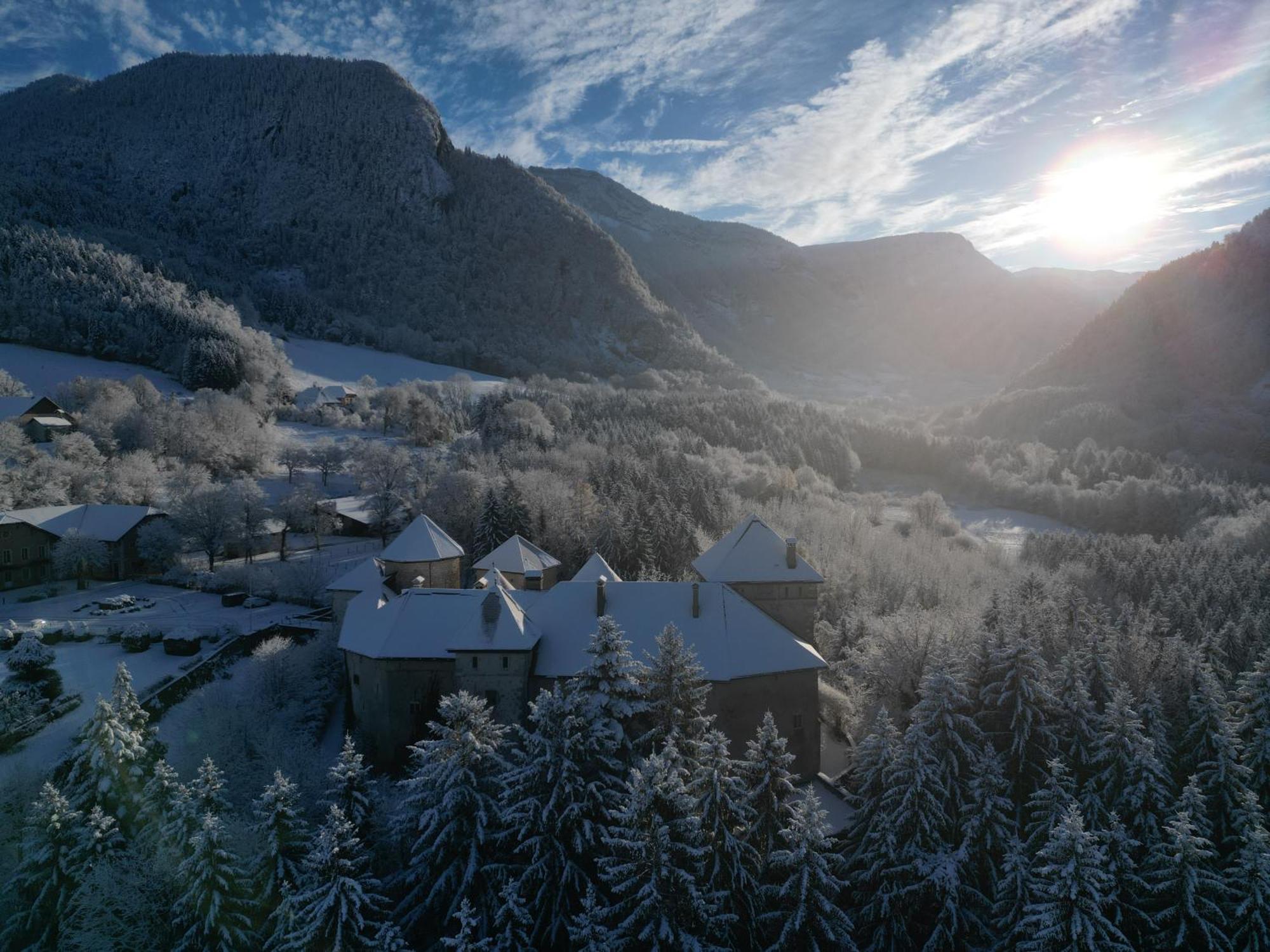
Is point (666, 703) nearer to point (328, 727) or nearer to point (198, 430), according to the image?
point (328, 727)

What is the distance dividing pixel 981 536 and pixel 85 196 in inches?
5855

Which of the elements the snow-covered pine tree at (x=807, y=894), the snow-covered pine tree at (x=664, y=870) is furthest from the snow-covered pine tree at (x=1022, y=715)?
the snow-covered pine tree at (x=664, y=870)

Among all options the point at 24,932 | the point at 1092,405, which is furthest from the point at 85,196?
the point at 1092,405

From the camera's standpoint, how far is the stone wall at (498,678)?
2589cm

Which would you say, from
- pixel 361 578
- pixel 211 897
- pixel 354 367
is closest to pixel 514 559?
pixel 361 578

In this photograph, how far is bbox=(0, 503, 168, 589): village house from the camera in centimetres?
4356

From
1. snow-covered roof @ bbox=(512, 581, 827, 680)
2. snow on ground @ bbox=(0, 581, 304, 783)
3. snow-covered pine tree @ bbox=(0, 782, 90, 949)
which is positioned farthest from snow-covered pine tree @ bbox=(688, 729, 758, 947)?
snow on ground @ bbox=(0, 581, 304, 783)

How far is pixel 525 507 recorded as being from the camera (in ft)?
155

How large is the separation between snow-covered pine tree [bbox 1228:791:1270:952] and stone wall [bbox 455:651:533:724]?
841 inches

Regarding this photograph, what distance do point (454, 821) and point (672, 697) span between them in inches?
274

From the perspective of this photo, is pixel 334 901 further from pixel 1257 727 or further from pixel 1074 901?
pixel 1257 727

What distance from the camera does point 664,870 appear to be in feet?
53.4

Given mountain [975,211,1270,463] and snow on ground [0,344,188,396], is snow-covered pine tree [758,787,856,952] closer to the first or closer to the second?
snow on ground [0,344,188,396]

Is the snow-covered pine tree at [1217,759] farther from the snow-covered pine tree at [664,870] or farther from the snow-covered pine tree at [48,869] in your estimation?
the snow-covered pine tree at [48,869]
